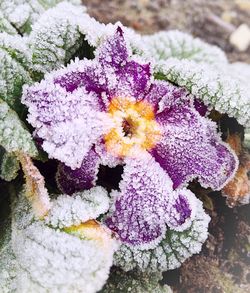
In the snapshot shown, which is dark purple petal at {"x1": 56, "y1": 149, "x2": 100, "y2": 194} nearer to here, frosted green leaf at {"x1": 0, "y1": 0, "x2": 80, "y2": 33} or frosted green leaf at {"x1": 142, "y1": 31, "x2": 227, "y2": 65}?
frosted green leaf at {"x1": 0, "y1": 0, "x2": 80, "y2": 33}

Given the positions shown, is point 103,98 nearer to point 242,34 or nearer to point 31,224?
point 31,224

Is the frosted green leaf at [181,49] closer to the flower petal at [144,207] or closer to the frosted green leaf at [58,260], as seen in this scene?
the flower petal at [144,207]

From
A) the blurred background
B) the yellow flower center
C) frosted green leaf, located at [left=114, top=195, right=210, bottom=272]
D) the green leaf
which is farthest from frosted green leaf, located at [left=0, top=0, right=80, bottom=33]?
the blurred background

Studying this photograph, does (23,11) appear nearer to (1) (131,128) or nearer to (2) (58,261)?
(1) (131,128)

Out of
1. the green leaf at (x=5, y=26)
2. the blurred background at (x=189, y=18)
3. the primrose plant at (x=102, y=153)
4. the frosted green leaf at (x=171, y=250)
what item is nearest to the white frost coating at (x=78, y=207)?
the primrose plant at (x=102, y=153)

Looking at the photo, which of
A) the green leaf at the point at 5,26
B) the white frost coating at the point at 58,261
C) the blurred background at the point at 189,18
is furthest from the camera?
the blurred background at the point at 189,18

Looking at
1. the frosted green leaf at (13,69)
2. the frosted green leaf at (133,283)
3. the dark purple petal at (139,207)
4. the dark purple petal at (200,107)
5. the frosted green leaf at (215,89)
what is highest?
the frosted green leaf at (215,89)

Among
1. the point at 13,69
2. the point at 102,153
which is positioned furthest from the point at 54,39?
the point at 102,153
